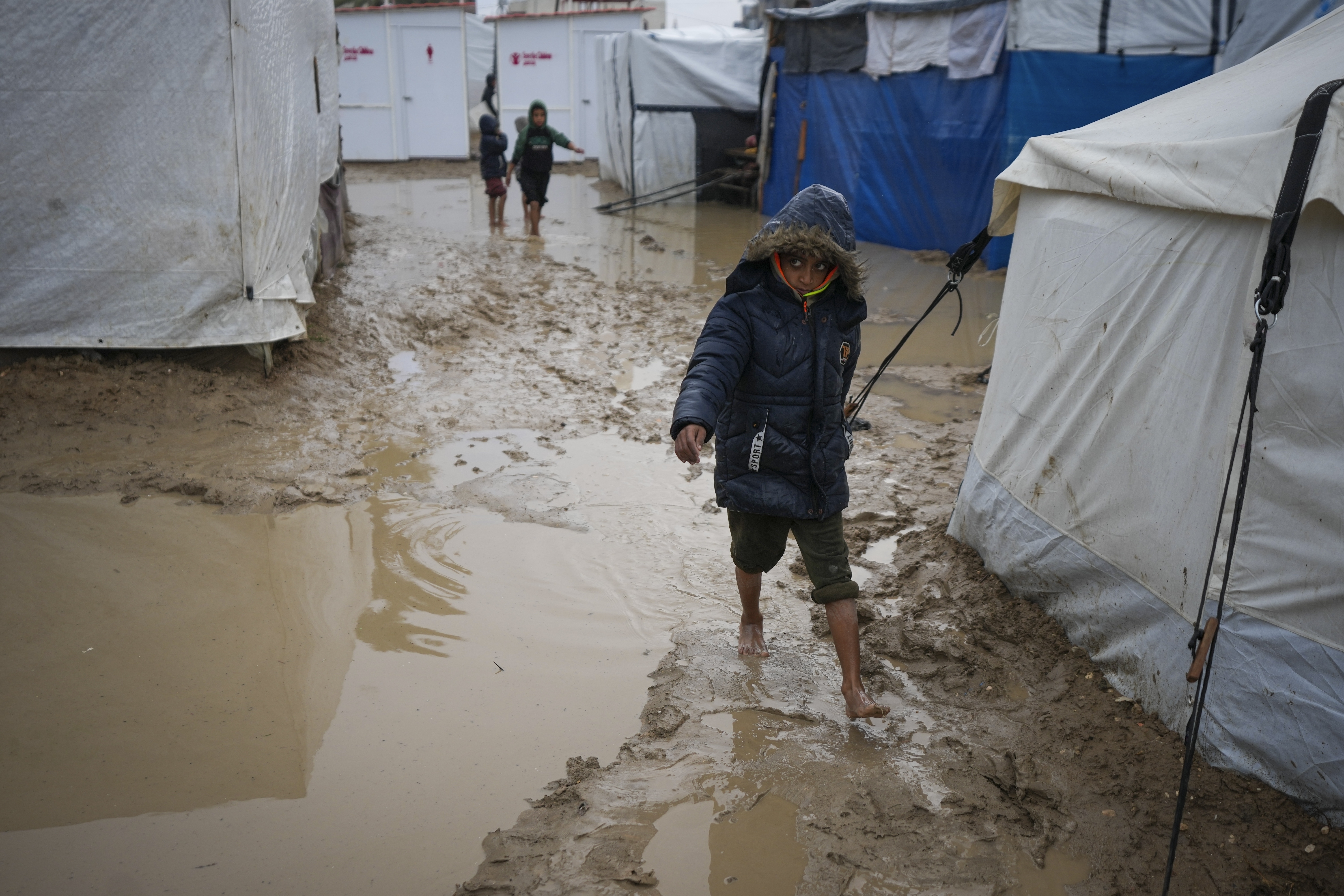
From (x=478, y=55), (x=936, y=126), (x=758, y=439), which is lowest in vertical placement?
(x=758, y=439)

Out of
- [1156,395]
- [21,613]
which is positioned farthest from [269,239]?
[1156,395]

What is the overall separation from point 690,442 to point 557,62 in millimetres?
19710

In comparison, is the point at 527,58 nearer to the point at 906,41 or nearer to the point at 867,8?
the point at 867,8

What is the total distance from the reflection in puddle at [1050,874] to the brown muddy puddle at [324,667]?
1.11 m

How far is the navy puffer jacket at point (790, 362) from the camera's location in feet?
9.16

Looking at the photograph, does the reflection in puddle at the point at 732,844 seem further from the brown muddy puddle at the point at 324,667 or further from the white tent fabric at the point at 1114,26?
the white tent fabric at the point at 1114,26

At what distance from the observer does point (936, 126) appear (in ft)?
35.0

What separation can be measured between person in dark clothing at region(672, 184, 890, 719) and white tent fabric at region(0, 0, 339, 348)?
3590 millimetres

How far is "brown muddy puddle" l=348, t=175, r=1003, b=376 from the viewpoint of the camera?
7.62 m

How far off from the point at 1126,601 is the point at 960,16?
902 cm

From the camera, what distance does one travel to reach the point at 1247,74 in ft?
10.2

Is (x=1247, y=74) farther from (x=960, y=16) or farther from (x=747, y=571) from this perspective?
(x=960, y=16)

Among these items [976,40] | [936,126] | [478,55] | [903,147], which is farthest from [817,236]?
[478,55]

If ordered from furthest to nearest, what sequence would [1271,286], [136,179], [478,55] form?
[478,55] → [136,179] → [1271,286]
